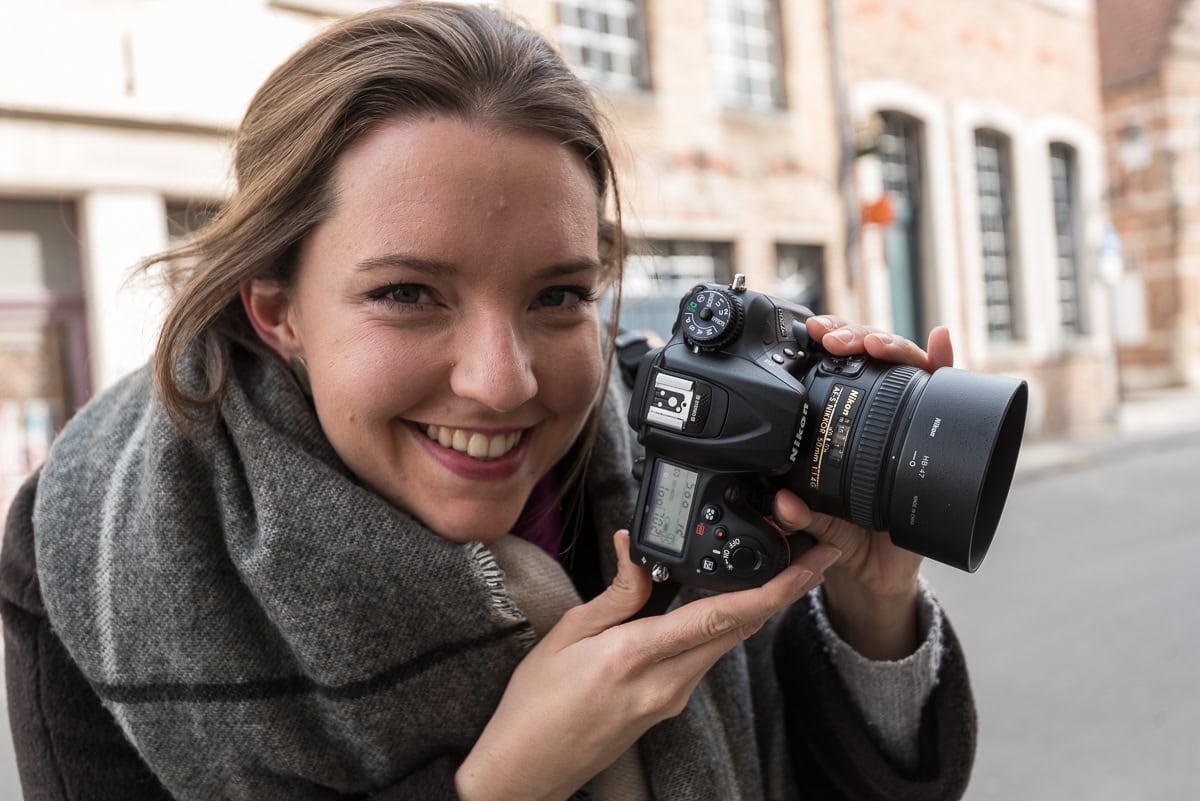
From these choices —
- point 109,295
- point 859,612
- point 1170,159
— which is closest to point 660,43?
point 109,295

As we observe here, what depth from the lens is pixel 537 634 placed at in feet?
4.49

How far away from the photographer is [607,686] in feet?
3.91

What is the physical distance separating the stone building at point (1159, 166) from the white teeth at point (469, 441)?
1858 centimetres

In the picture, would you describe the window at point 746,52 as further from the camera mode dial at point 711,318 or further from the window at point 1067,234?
the camera mode dial at point 711,318

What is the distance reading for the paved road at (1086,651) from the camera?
3676mm

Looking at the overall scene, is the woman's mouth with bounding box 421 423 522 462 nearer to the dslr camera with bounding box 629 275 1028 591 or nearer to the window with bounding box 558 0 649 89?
the dslr camera with bounding box 629 275 1028 591

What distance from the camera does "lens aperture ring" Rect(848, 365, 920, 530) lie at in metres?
1.24

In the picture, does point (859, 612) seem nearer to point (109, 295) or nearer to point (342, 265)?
point (342, 265)

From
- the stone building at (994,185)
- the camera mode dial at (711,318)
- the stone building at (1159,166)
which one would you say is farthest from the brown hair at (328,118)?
the stone building at (1159,166)

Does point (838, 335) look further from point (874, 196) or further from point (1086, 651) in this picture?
point (874, 196)

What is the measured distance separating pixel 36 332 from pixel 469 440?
18.2ft

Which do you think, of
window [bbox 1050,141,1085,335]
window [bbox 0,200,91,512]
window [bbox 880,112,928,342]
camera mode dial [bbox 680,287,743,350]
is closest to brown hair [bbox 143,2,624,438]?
camera mode dial [bbox 680,287,743,350]

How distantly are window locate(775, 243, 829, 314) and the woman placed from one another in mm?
8804

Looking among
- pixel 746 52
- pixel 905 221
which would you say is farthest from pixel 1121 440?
pixel 746 52
